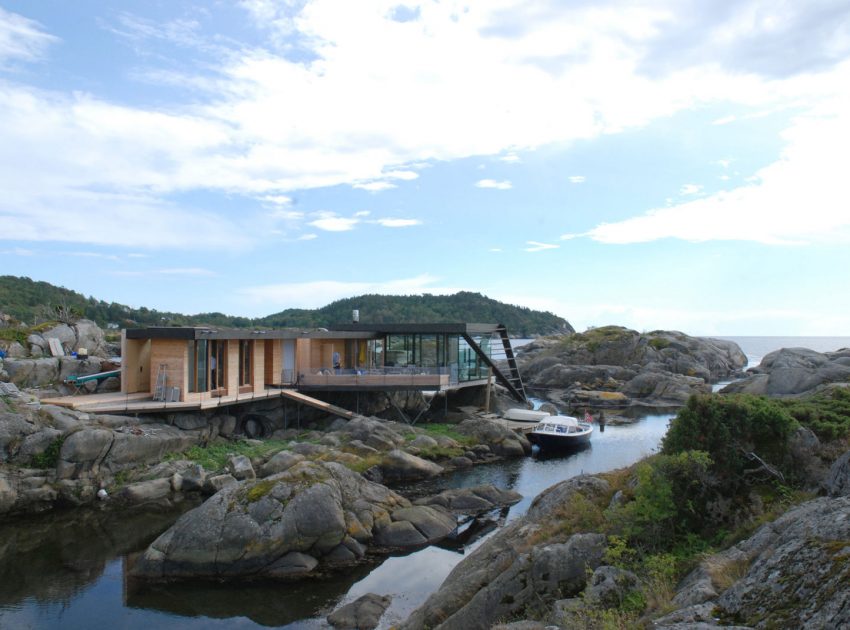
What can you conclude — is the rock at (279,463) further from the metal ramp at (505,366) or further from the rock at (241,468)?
the metal ramp at (505,366)

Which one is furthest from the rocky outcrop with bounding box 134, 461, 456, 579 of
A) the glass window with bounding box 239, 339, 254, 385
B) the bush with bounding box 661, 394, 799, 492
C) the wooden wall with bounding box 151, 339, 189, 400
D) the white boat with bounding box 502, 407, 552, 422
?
the white boat with bounding box 502, 407, 552, 422

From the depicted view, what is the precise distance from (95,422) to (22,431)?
2704mm

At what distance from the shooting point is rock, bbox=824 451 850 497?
8719 millimetres

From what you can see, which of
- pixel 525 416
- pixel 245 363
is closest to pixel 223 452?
pixel 245 363

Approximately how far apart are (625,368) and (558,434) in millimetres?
41573

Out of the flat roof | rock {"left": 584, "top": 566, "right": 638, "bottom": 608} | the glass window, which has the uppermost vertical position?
the flat roof

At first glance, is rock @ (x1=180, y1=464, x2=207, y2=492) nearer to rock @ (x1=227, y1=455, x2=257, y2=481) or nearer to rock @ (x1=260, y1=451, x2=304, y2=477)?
rock @ (x1=227, y1=455, x2=257, y2=481)

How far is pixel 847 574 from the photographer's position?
211 inches

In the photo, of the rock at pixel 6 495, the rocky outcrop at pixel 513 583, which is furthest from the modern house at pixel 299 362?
the rocky outcrop at pixel 513 583

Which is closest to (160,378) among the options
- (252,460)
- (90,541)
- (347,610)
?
(252,460)

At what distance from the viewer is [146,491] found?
2414 cm

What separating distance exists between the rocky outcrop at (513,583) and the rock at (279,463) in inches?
585

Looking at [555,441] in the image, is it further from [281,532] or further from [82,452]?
[82,452]

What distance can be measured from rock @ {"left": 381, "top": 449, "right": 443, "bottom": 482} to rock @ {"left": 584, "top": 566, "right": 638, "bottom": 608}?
64.4 feet
